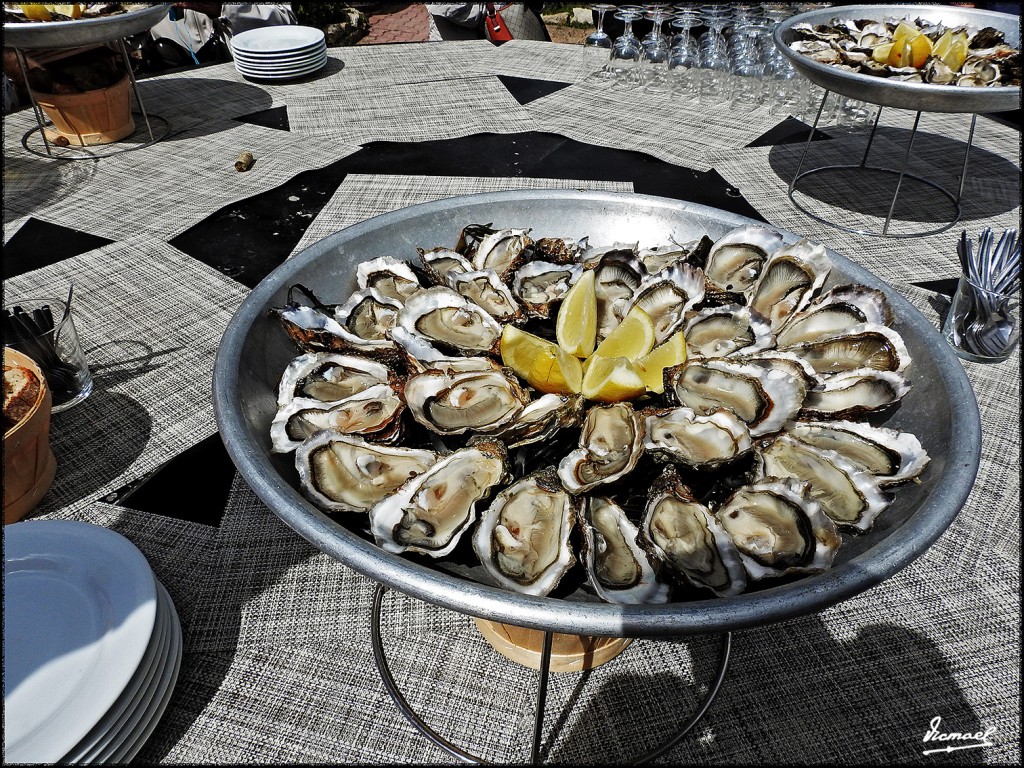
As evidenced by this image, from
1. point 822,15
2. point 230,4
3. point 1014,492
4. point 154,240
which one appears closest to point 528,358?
point 1014,492

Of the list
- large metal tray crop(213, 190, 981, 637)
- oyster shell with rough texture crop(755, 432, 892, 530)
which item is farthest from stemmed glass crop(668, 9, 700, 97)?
oyster shell with rough texture crop(755, 432, 892, 530)

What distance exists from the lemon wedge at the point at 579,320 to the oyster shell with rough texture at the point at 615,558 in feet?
0.98

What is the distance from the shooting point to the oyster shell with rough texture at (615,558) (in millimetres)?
781

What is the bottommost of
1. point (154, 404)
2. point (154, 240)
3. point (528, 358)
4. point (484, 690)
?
point (484, 690)

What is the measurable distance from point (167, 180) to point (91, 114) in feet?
2.17

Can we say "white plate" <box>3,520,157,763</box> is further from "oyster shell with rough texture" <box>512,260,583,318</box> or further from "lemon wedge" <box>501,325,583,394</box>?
"oyster shell with rough texture" <box>512,260,583,318</box>

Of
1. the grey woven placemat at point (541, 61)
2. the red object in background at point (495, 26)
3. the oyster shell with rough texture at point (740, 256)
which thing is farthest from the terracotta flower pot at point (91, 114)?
the red object in background at point (495, 26)

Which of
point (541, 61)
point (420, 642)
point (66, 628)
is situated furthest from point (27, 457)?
point (541, 61)

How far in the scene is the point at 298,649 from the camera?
1.17 metres

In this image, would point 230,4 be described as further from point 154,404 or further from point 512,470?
point 512,470

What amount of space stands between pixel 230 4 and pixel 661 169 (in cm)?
438

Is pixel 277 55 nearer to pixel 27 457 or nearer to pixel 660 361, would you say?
pixel 27 457

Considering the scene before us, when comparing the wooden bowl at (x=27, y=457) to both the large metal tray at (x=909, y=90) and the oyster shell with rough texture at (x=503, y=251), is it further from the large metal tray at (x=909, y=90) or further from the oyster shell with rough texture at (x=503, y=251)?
the large metal tray at (x=909, y=90)

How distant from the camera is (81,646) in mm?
951
